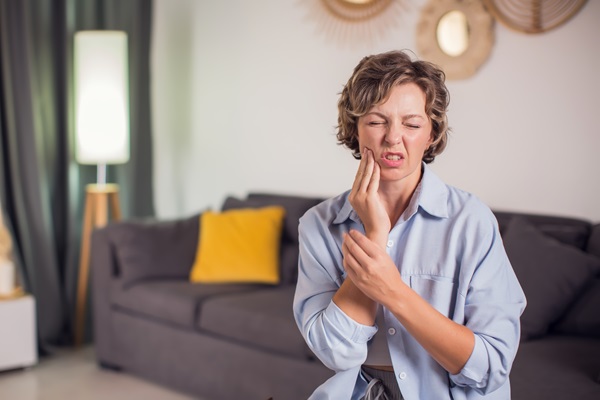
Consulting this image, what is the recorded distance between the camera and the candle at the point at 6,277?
380 cm

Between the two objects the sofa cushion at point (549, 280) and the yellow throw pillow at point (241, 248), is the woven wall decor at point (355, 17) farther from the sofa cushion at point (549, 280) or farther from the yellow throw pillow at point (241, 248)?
the sofa cushion at point (549, 280)

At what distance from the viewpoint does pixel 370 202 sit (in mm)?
1380

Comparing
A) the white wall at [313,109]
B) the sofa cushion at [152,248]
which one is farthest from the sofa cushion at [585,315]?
the sofa cushion at [152,248]

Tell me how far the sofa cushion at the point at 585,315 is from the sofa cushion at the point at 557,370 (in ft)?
0.13

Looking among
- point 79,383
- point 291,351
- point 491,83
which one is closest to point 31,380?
point 79,383

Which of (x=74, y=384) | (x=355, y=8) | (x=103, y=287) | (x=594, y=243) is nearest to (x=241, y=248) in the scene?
(x=103, y=287)

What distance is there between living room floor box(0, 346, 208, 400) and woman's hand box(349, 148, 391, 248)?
7.44 feet

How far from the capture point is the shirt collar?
143cm

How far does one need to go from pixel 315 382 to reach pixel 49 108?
230 cm

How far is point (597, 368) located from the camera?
2.26 m

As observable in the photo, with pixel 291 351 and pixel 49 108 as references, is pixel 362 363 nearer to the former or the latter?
pixel 291 351

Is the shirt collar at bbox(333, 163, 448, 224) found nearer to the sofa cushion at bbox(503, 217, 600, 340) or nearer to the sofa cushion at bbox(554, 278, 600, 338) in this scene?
the sofa cushion at bbox(503, 217, 600, 340)

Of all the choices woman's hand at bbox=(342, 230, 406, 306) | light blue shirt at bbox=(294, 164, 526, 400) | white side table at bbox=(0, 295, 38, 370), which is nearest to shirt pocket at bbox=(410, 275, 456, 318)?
light blue shirt at bbox=(294, 164, 526, 400)

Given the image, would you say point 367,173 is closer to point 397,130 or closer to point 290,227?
point 397,130
